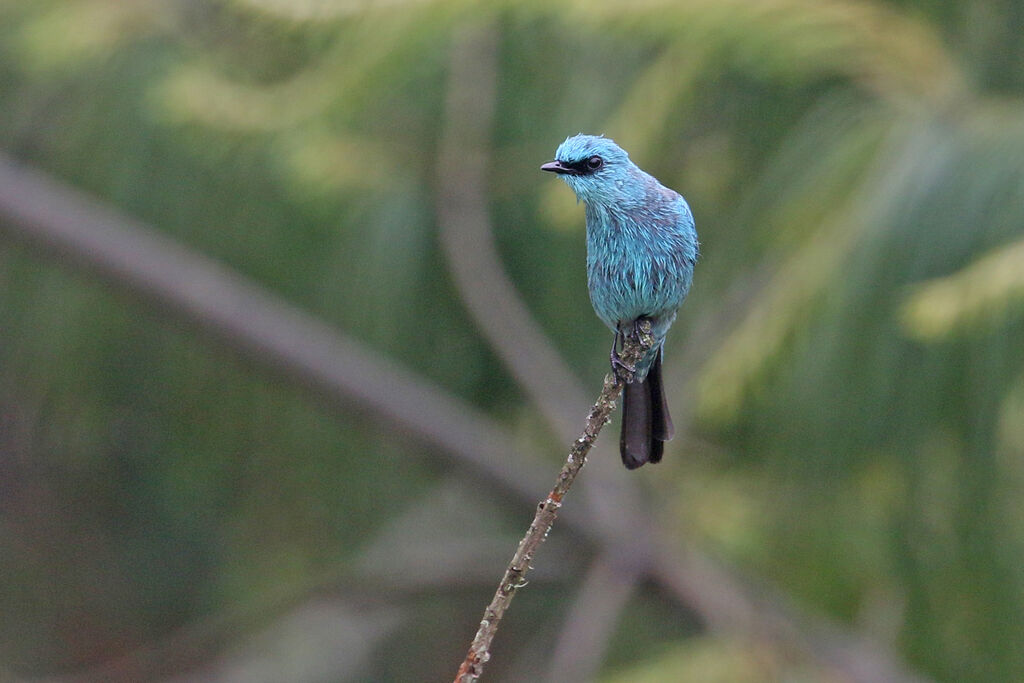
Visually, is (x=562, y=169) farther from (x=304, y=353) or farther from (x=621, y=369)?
(x=304, y=353)

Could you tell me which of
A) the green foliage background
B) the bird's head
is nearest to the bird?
the bird's head

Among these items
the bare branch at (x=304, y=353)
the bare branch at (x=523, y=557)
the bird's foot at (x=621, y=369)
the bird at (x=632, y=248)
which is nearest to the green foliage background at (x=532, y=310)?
the bare branch at (x=304, y=353)

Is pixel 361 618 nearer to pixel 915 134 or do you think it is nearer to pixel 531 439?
pixel 531 439

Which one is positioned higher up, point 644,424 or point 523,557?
point 644,424

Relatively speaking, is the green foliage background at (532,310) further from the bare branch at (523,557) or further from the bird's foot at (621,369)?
the bare branch at (523,557)

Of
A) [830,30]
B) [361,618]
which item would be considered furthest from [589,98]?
[361,618]

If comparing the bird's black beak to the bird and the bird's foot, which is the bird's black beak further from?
the bird's foot

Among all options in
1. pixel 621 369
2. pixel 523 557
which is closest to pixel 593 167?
pixel 621 369
